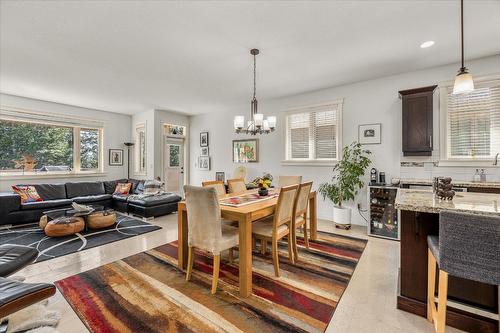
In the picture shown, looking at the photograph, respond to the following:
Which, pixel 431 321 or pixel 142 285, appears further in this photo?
pixel 142 285

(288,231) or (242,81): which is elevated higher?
(242,81)

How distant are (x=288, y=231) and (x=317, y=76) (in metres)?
2.72

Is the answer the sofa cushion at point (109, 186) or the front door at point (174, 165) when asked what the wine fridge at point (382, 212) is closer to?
the front door at point (174, 165)

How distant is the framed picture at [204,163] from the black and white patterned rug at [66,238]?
258cm

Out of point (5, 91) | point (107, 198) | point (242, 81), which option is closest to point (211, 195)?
point (242, 81)

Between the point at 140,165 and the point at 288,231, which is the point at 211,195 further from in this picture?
the point at 140,165

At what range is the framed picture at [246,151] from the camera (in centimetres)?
550

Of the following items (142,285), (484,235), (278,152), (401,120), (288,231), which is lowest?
(142,285)

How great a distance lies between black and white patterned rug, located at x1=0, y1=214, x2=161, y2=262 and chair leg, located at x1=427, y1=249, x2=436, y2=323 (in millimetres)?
3826

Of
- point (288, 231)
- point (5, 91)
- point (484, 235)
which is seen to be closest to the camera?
point (484, 235)

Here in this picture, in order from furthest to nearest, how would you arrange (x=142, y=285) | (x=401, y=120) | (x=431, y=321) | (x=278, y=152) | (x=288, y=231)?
(x=278, y=152), (x=401, y=120), (x=288, y=231), (x=142, y=285), (x=431, y=321)

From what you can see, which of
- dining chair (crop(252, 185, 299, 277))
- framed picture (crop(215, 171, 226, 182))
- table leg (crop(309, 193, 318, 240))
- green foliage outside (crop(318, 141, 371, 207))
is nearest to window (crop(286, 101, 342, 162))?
green foliage outside (crop(318, 141, 371, 207))

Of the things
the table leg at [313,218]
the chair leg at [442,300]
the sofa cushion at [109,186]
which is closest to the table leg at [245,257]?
the chair leg at [442,300]

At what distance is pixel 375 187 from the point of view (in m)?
3.61
